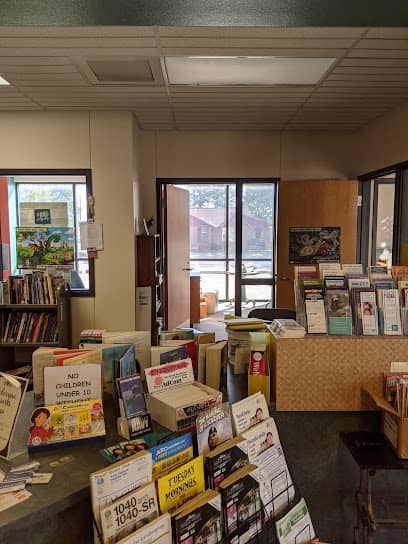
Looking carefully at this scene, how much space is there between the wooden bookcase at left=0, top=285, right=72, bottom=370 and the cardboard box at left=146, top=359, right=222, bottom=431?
2.47 m

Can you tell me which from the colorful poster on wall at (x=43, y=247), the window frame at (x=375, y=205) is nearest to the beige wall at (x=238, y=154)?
the window frame at (x=375, y=205)

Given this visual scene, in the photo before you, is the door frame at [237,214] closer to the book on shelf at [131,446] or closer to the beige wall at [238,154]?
the beige wall at [238,154]

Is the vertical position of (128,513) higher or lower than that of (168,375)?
lower

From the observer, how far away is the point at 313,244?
4.55 meters

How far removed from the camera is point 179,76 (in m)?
3.02

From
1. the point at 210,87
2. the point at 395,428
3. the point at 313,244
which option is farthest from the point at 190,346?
the point at 313,244

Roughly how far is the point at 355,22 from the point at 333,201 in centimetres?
423

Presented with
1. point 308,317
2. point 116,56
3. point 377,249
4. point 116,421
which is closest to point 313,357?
point 308,317

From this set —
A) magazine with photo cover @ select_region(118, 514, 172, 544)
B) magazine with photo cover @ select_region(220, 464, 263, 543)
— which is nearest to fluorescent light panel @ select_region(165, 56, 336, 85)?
magazine with photo cover @ select_region(220, 464, 263, 543)

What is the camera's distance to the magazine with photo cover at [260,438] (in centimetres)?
147

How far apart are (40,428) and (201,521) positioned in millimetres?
654

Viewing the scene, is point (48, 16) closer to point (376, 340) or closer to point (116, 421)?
point (116, 421)

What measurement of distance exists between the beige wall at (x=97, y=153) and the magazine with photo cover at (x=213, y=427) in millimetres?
2811

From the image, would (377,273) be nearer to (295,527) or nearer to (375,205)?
(295,527)
